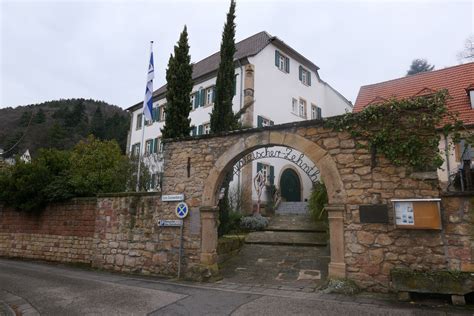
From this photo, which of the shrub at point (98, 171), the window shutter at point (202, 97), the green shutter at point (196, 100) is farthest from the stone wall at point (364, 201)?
the green shutter at point (196, 100)

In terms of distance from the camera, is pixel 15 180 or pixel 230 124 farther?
pixel 15 180

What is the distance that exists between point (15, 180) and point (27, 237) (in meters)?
2.26

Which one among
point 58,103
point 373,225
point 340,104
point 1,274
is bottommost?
point 1,274

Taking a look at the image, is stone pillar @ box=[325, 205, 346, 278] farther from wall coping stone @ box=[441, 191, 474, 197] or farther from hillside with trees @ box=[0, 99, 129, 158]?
hillside with trees @ box=[0, 99, 129, 158]

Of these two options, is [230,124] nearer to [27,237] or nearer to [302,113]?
[27,237]

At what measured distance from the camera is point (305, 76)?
24.6 metres

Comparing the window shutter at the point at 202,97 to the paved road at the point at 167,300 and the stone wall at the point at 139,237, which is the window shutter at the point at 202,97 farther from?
the paved road at the point at 167,300

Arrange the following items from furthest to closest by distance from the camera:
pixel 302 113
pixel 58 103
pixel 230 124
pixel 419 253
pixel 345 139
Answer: pixel 58 103 → pixel 302 113 → pixel 230 124 → pixel 345 139 → pixel 419 253

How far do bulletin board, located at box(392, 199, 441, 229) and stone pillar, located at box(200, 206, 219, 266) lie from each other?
3.91 metres

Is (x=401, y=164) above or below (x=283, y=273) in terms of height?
above

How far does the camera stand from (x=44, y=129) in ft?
131

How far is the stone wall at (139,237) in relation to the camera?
8.30 meters

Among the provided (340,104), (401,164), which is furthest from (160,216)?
(340,104)

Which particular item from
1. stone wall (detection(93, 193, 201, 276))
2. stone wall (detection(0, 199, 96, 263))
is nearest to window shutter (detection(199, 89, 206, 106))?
stone wall (detection(0, 199, 96, 263))
